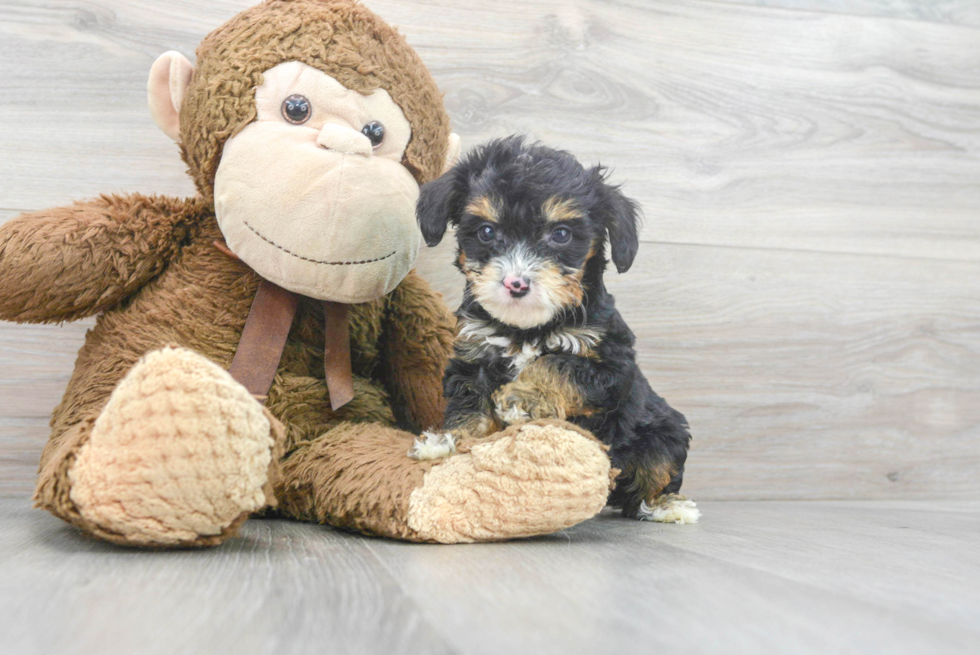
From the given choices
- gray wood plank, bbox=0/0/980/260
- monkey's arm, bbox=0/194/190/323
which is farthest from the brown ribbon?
gray wood plank, bbox=0/0/980/260

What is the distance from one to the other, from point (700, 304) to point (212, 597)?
1.60 m

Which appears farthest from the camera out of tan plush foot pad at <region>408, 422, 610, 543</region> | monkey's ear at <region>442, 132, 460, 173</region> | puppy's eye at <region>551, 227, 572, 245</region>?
monkey's ear at <region>442, 132, 460, 173</region>

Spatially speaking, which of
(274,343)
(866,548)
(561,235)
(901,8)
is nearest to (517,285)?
(561,235)

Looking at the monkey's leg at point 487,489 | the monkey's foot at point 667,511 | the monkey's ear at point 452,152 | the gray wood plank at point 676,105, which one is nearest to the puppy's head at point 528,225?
the monkey's leg at point 487,489

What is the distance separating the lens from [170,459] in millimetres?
1060

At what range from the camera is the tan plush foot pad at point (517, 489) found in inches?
48.9

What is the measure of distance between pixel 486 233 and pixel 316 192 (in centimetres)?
31

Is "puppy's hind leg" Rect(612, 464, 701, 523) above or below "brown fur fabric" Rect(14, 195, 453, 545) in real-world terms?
below

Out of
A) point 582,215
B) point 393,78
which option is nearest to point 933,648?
point 582,215

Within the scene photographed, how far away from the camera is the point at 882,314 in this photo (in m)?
2.29

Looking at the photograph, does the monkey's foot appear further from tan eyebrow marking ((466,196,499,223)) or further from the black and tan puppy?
tan eyebrow marking ((466,196,499,223))

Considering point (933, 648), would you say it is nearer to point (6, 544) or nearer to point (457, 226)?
point (457, 226)

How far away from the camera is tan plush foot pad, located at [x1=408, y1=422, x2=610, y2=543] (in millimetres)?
1242

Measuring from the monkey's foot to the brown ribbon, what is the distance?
67cm
